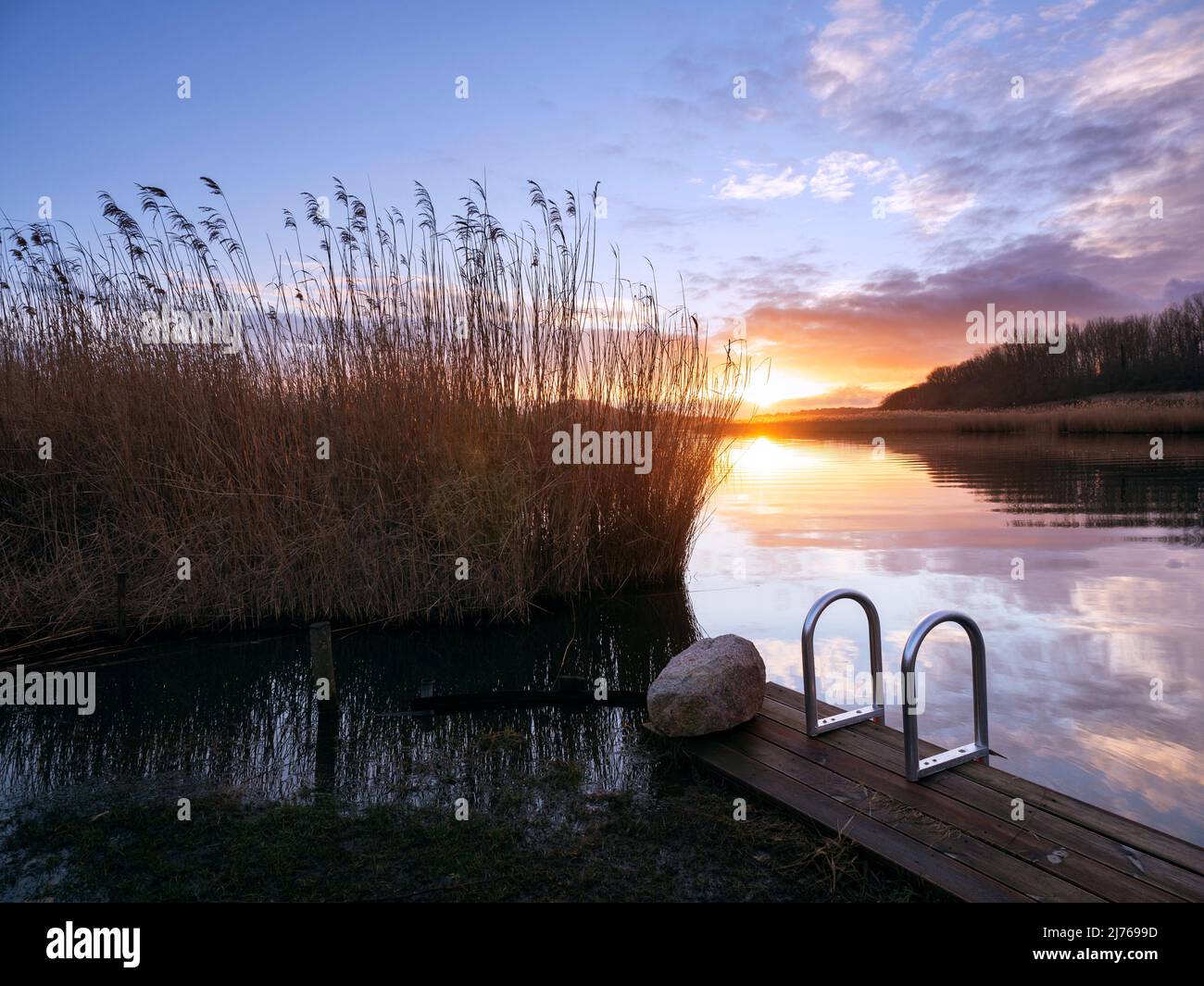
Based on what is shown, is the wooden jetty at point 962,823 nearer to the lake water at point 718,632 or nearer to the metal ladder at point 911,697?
the metal ladder at point 911,697

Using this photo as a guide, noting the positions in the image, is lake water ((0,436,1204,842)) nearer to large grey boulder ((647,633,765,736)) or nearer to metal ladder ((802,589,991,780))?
large grey boulder ((647,633,765,736))

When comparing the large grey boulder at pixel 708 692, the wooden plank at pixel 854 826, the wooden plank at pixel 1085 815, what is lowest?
the wooden plank at pixel 854 826

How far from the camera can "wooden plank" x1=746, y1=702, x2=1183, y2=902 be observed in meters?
2.55

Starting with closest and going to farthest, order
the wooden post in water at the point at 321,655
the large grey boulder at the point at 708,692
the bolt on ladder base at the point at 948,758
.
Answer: the bolt on ladder base at the point at 948,758 < the large grey boulder at the point at 708,692 < the wooden post in water at the point at 321,655

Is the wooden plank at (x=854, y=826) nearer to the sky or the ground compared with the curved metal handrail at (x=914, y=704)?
nearer to the ground

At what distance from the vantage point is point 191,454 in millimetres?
6922

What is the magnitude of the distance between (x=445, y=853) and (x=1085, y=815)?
2.50 meters

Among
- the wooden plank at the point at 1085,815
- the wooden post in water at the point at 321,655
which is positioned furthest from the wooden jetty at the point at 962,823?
the wooden post in water at the point at 321,655

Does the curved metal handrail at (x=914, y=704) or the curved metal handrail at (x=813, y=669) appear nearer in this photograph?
the curved metal handrail at (x=914, y=704)

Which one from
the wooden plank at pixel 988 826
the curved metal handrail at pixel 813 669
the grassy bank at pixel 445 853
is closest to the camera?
the wooden plank at pixel 988 826

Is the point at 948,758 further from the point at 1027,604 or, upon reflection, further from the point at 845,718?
the point at 1027,604

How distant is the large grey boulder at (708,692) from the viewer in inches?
161

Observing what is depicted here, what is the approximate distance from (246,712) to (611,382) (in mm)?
4454

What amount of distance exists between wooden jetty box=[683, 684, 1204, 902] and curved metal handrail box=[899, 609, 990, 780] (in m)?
0.05
